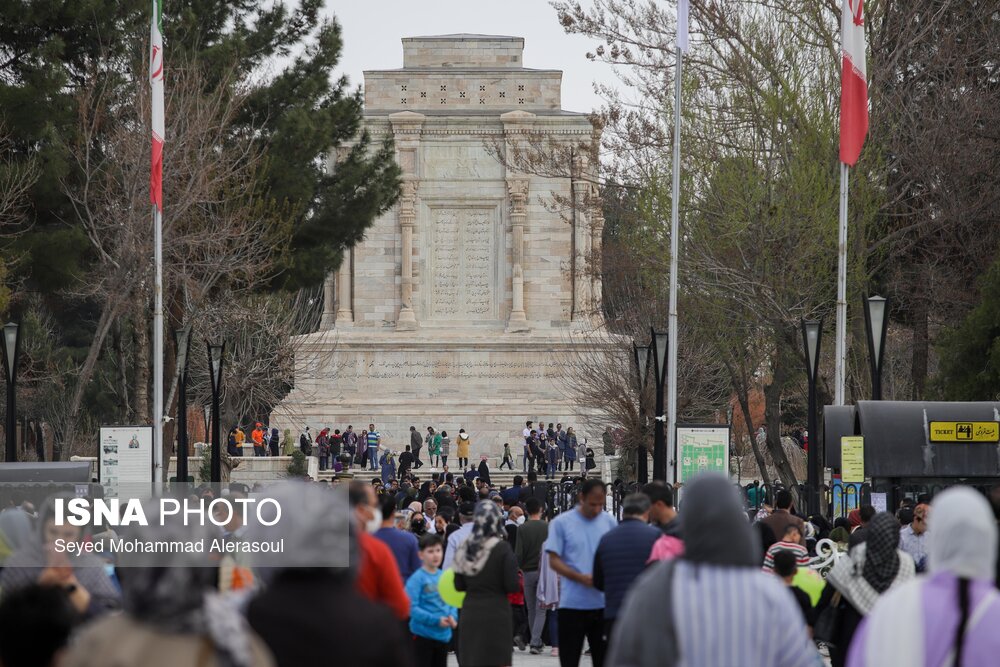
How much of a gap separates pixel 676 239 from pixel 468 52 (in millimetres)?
→ 30172

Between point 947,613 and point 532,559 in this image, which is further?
point 532,559

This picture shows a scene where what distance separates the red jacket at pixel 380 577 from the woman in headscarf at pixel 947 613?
224cm

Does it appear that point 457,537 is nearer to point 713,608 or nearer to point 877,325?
point 713,608

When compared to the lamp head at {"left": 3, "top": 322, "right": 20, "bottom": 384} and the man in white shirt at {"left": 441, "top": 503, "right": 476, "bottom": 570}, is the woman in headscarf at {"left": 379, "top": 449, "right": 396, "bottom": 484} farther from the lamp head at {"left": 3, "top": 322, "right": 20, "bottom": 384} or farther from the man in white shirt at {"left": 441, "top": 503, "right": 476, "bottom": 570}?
the man in white shirt at {"left": 441, "top": 503, "right": 476, "bottom": 570}

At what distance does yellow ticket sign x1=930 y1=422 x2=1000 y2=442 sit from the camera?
19016 millimetres

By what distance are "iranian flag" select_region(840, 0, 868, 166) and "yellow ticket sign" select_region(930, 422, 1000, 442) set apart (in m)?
4.95

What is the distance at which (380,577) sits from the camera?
6.83 meters

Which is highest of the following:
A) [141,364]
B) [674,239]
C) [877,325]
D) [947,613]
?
[674,239]

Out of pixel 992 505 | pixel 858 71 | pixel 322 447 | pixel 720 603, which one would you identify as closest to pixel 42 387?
pixel 322 447

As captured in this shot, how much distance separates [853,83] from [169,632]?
19567 millimetres

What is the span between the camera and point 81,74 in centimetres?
3100

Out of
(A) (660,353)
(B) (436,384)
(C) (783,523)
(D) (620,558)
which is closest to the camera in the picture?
(D) (620,558)

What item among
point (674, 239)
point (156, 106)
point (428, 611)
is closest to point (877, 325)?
point (674, 239)

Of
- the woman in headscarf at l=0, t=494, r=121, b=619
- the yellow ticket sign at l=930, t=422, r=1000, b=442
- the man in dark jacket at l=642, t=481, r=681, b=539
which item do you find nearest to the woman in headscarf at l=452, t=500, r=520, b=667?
the man in dark jacket at l=642, t=481, r=681, b=539
